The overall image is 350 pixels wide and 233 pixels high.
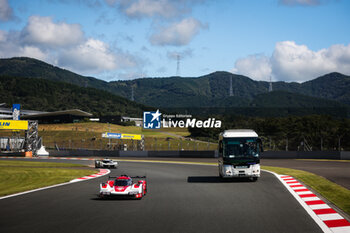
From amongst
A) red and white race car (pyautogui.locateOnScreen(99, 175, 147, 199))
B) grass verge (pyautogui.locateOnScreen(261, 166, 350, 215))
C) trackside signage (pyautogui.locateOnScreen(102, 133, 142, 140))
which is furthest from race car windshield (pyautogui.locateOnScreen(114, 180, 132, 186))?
trackside signage (pyautogui.locateOnScreen(102, 133, 142, 140))

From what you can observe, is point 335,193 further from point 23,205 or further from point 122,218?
point 23,205

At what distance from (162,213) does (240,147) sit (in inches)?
434

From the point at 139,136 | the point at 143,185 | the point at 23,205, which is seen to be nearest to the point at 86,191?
the point at 143,185

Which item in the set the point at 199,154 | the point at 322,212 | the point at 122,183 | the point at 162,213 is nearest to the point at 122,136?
the point at 199,154

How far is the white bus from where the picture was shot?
69.3 ft

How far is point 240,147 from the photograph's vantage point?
21.8 m

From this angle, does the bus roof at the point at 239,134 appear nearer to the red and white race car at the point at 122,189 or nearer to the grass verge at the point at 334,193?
the grass verge at the point at 334,193

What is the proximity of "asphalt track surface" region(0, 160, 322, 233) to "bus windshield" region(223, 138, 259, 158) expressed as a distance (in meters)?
4.57

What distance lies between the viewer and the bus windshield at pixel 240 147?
21.6m

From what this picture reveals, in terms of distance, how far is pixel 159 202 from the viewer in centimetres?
1393

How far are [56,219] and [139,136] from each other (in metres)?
64.0

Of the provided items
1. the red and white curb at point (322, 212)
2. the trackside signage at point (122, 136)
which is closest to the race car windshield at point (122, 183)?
the red and white curb at point (322, 212)

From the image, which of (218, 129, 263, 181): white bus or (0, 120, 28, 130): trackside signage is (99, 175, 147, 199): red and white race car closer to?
(218, 129, 263, 181): white bus

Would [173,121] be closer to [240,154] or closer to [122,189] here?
[240,154]
